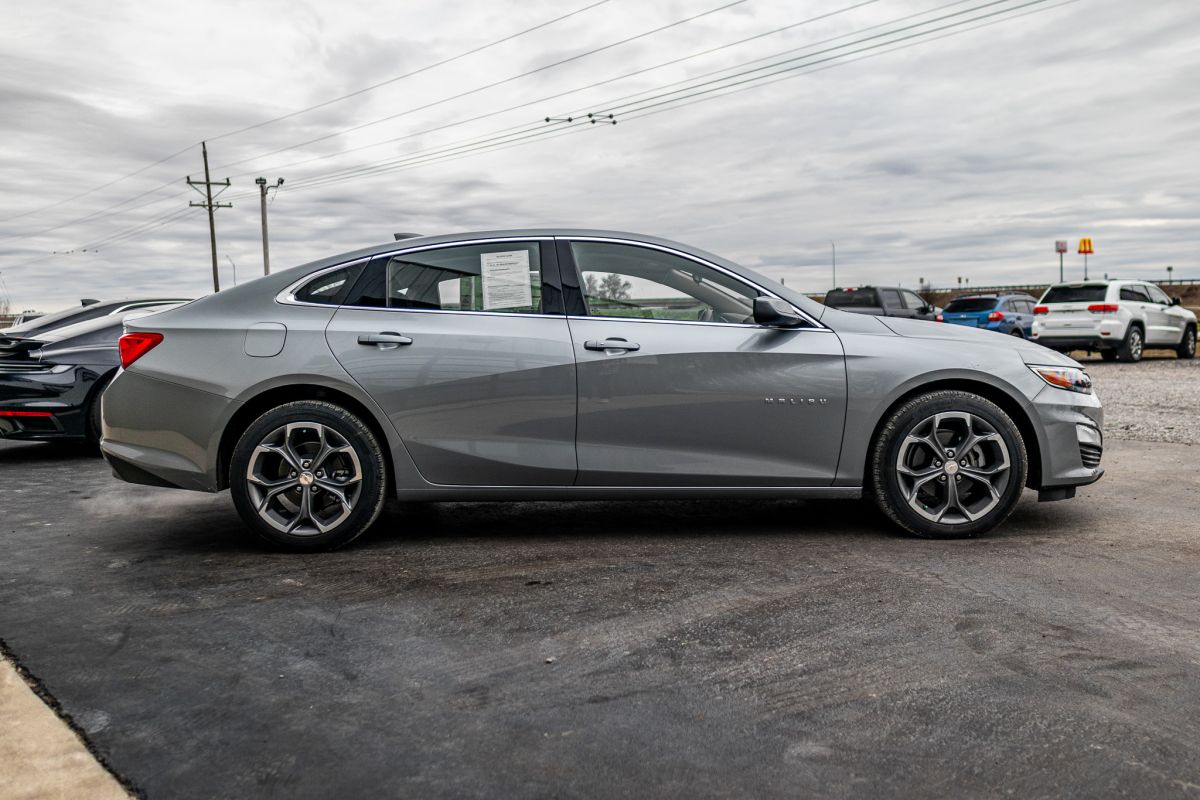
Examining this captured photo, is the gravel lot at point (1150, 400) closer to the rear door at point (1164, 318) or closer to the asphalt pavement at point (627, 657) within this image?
the rear door at point (1164, 318)

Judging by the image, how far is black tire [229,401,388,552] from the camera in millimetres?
4859

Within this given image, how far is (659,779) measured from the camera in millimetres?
2490

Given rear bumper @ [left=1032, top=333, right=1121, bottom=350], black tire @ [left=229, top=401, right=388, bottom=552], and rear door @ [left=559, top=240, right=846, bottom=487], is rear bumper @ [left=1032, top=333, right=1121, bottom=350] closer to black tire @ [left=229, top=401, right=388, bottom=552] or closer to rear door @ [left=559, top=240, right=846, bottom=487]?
rear door @ [left=559, top=240, right=846, bottom=487]

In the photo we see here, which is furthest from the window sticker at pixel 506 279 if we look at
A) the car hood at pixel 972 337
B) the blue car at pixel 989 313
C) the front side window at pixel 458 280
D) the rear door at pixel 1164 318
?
the blue car at pixel 989 313

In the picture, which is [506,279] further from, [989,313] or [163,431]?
[989,313]

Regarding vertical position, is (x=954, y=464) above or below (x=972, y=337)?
below

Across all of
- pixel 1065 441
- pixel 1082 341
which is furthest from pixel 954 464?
pixel 1082 341

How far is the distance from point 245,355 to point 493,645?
220 centimetres

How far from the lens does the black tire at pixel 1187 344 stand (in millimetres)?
22203

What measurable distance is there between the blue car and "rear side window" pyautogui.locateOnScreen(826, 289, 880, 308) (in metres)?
2.73

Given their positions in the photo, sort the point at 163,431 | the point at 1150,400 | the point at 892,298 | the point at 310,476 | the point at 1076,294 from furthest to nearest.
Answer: the point at 892,298 → the point at 1076,294 → the point at 1150,400 → the point at 163,431 → the point at 310,476

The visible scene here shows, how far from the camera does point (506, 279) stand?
16.8ft

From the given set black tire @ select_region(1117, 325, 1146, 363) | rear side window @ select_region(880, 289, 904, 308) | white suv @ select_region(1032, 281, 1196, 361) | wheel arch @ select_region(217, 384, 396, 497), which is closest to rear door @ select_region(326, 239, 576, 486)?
wheel arch @ select_region(217, 384, 396, 497)

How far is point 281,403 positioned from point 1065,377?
3.92 meters
